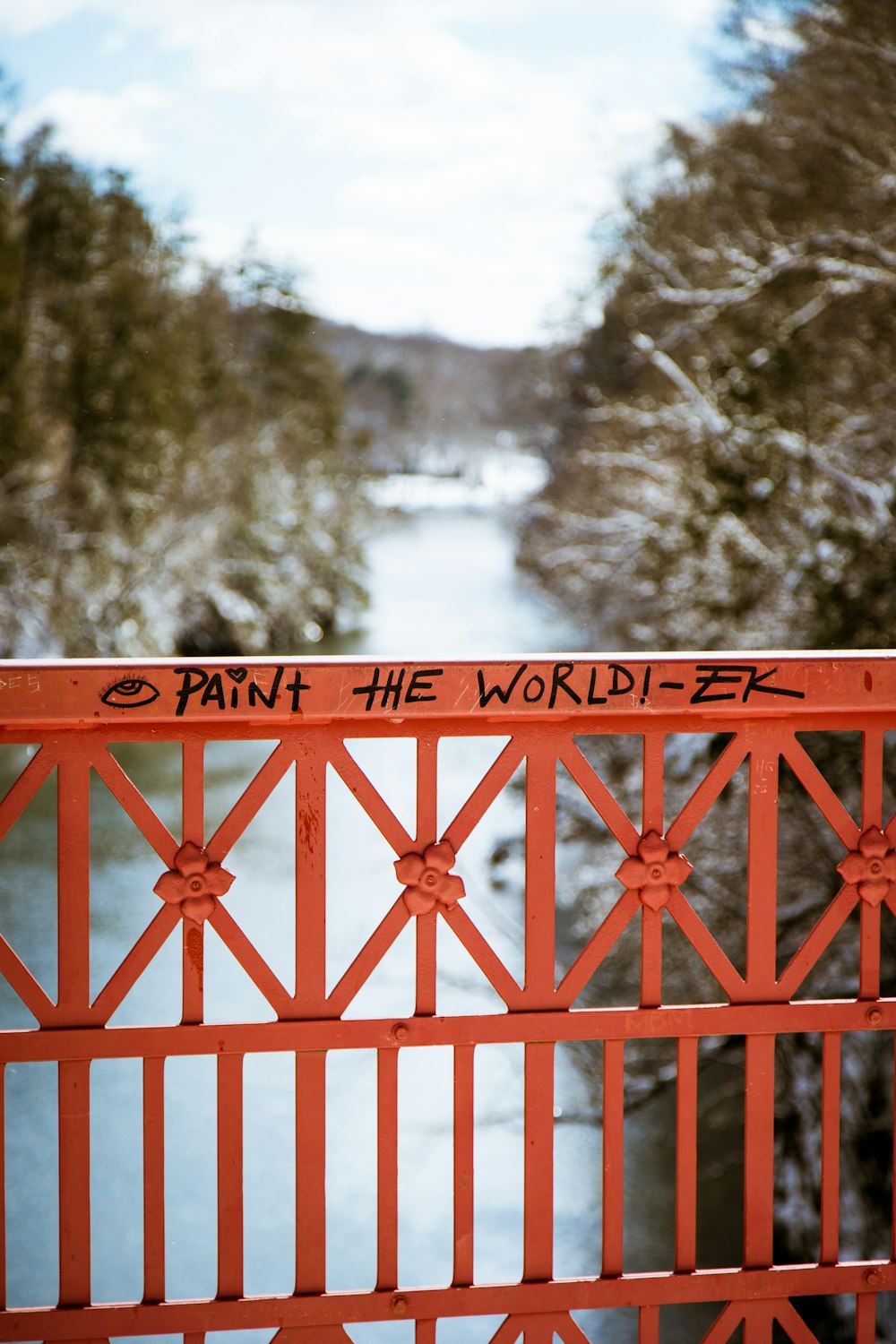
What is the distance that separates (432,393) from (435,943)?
52.5 meters

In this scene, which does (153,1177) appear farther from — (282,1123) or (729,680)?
(282,1123)

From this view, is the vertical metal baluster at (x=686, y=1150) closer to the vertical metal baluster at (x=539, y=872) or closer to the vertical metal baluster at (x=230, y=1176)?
the vertical metal baluster at (x=539, y=872)

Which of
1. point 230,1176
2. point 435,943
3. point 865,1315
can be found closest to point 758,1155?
point 865,1315

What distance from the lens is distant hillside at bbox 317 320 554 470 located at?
3269cm

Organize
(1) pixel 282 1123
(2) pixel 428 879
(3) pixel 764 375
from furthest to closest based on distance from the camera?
1. (3) pixel 764 375
2. (1) pixel 282 1123
3. (2) pixel 428 879

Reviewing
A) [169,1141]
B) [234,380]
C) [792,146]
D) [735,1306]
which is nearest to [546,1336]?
[735,1306]

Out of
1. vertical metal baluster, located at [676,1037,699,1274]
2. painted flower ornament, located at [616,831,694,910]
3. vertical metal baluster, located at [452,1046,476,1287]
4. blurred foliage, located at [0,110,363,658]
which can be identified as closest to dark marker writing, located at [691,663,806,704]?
painted flower ornament, located at [616,831,694,910]

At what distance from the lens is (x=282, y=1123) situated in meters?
11.4

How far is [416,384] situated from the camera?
58375mm

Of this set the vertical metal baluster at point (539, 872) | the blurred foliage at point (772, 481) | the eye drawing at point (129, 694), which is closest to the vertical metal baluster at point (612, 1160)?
the vertical metal baluster at point (539, 872)

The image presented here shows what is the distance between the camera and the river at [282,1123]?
32.3ft

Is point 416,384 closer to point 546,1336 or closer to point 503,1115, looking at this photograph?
point 503,1115

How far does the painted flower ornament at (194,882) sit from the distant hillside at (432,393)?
90.3ft

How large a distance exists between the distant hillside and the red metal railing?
89.7 ft
